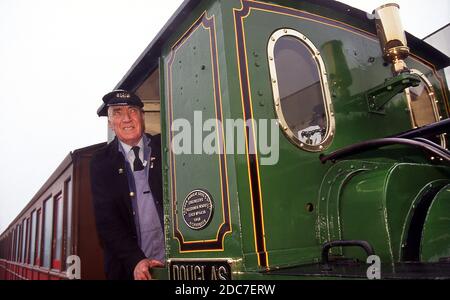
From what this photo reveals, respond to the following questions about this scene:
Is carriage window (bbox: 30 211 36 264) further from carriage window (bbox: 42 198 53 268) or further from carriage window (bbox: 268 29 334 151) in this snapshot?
carriage window (bbox: 268 29 334 151)

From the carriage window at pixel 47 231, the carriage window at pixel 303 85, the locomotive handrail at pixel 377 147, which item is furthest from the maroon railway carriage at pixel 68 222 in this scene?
the locomotive handrail at pixel 377 147

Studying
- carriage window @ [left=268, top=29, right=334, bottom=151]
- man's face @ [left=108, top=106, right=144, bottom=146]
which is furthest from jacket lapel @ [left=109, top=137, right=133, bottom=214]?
carriage window @ [left=268, top=29, right=334, bottom=151]

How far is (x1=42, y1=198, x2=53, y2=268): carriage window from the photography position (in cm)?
452

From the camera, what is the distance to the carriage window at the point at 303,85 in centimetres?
223

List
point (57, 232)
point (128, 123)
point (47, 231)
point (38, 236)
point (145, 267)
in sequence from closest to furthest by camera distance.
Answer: point (145, 267) < point (128, 123) < point (57, 232) < point (47, 231) < point (38, 236)

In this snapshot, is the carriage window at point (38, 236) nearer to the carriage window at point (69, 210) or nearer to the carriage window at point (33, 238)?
the carriage window at point (33, 238)

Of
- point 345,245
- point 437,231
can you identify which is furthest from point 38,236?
point 437,231

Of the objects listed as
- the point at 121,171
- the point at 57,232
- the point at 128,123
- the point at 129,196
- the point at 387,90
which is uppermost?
the point at 128,123

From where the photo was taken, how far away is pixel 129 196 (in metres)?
2.76

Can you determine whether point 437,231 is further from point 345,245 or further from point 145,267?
point 145,267

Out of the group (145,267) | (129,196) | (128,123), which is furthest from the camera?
(128,123)

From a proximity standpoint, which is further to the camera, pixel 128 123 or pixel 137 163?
pixel 128 123

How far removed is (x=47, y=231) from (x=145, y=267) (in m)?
2.70
